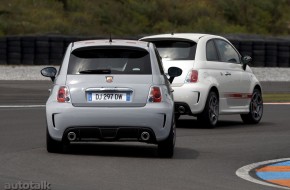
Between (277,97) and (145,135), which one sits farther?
(277,97)

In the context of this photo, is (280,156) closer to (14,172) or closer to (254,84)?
(14,172)

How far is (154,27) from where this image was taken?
2116 inches

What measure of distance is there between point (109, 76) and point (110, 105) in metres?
0.45

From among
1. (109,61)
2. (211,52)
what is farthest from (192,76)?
(109,61)

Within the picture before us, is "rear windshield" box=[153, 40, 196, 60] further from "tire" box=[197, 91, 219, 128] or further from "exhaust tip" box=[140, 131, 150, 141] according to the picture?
"exhaust tip" box=[140, 131, 150, 141]

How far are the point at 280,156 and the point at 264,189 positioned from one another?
3.80m

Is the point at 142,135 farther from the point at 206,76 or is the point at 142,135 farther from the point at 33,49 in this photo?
the point at 33,49

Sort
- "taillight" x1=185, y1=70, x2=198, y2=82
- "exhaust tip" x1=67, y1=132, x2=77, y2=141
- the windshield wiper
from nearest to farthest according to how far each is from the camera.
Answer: "exhaust tip" x1=67, y1=132, x2=77, y2=141
the windshield wiper
"taillight" x1=185, y1=70, x2=198, y2=82

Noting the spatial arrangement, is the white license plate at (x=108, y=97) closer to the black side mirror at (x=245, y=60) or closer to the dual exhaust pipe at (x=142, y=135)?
the dual exhaust pipe at (x=142, y=135)

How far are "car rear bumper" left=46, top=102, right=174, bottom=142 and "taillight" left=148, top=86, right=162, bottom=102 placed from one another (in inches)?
2.9

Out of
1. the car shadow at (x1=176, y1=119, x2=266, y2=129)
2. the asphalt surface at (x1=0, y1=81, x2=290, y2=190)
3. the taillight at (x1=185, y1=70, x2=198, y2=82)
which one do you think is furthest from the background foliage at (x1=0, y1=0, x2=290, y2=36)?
the asphalt surface at (x1=0, y1=81, x2=290, y2=190)

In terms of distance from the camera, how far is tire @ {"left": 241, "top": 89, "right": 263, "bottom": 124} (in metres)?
20.7

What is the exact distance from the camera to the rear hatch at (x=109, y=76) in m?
13.4

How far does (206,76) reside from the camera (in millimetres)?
18969
